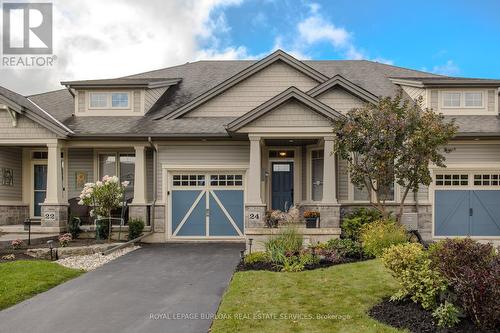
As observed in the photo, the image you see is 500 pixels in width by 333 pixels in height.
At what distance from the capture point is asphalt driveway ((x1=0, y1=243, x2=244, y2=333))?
718 cm

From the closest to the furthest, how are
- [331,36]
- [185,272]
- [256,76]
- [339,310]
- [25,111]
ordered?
[339,310] < [185,272] < [25,111] < [256,76] < [331,36]

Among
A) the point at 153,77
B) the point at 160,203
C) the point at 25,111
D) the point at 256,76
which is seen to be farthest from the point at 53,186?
the point at 256,76

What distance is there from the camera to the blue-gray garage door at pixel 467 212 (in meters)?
15.9

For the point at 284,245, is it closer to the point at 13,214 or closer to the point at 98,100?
the point at 98,100

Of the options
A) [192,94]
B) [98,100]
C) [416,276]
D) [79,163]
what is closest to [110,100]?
[98,100]

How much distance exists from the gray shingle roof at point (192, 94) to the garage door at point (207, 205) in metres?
1.73

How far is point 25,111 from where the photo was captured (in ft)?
50.6

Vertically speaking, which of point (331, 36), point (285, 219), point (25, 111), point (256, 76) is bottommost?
point (285, 219)

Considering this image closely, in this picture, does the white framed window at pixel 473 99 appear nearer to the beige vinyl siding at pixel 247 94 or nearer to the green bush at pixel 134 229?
the beige vinyl siding at pixel 247 94

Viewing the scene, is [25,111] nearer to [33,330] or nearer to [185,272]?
[185,272]

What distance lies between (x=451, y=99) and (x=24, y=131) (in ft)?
49.1

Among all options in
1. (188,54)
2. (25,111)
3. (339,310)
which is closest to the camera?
(339,310)

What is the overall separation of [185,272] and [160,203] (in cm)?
537

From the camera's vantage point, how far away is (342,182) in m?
15.7
